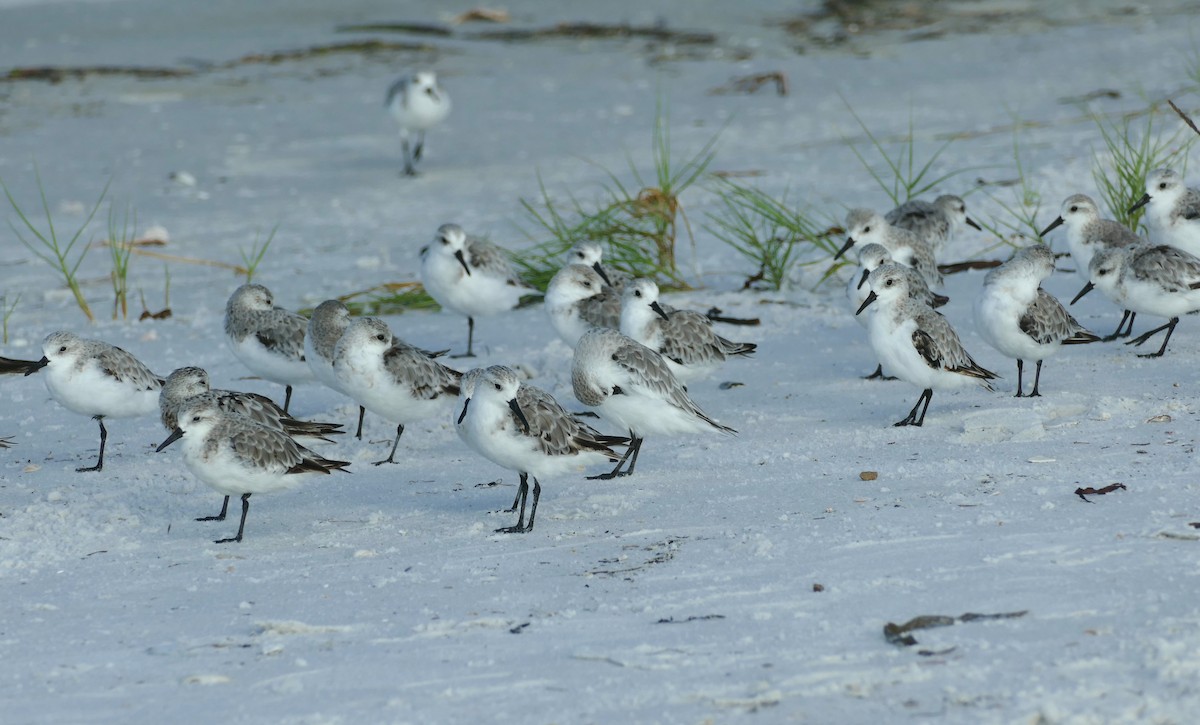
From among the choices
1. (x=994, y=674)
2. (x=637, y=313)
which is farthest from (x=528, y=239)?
(x=994, y=674)

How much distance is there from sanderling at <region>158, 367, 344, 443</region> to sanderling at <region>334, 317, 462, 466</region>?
0.37m

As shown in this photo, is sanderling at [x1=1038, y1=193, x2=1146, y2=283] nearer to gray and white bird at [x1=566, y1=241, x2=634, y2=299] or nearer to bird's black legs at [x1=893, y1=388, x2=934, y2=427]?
bird's black legs at [x1=893, y1=388, x2=934, y2=427]

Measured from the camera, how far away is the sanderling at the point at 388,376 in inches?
296

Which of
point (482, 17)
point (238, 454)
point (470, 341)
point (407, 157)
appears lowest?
point (470, 341)

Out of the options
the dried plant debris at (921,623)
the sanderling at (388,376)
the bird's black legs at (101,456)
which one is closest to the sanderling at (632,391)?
the sanderling at (388,376)

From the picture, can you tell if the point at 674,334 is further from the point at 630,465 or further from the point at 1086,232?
the point at 1086,232

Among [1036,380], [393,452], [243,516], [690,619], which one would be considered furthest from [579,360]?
[690,619]

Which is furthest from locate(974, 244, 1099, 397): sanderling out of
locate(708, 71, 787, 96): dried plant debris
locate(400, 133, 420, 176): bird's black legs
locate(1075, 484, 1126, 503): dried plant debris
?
locate(708, 71, 787, 96): dried plant debris

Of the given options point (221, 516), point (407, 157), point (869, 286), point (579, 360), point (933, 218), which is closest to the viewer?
point (221, 516)

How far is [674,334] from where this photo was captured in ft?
26.6

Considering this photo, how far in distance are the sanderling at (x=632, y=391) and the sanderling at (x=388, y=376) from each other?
0.83 m

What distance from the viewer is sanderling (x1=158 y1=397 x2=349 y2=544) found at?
20.9ft

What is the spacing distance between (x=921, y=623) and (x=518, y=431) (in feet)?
7.50

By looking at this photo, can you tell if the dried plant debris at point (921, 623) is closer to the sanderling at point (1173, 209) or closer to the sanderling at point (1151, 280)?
the sanderling at point (1151, 280)
